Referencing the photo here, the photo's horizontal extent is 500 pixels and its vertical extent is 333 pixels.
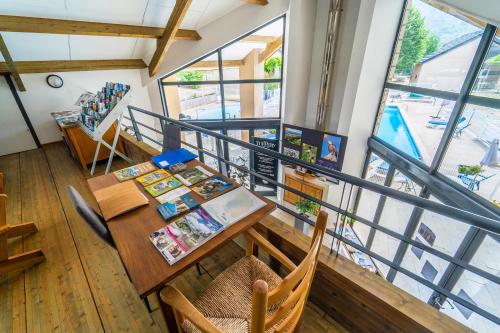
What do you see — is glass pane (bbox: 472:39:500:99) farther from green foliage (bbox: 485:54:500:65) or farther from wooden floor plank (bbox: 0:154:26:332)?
wooden floor plank (bbox: 0:154:26:332)

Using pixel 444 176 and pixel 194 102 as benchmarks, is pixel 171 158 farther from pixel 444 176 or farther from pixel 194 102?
pixel 194 102

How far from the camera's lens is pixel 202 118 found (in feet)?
18.8

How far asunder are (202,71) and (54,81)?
9.93ft

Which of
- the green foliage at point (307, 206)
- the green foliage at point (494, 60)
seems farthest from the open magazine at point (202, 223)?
the green foliage at point (307, 206)

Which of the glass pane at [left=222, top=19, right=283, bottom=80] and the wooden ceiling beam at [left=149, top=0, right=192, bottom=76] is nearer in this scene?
the wooden ceiling beam at [left=149, top=0, right=192, bottom=76]

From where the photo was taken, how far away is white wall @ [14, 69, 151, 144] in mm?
4156

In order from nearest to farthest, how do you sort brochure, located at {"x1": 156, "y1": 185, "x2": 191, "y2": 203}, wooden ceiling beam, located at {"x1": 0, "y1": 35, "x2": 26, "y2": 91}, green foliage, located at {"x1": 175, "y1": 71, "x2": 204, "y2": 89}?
brochure, located at {"x1": 156, "y1": 185, "x2": 191, "y2": 203} < wooden ceiling beam, located at {"x1": 0, "y1": 35, "x2": 26, "y2": 91} < green foliage, located at {"x1": 175, "y1": 71, "x2": 204, "y2": 89}

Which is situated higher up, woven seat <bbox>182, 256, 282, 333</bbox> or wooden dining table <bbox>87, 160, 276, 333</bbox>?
wooden dining table <bbox>87, 160, 276, 333</bbox>

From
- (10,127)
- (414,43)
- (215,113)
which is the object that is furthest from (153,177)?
(10,127)

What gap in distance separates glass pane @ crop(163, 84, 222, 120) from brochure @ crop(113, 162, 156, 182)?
4.06m

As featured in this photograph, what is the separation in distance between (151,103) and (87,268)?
5011 millimetres

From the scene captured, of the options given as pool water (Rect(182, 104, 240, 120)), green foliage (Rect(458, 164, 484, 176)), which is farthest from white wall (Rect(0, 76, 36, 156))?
green foliage (Rect(458, 164, 484, 176))

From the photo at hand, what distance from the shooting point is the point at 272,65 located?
193 inches

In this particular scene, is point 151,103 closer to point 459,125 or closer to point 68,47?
point 68,47
